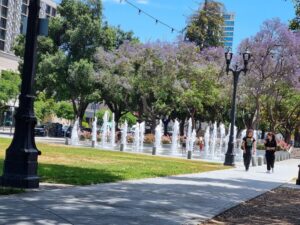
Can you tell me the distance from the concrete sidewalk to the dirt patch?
22 cm

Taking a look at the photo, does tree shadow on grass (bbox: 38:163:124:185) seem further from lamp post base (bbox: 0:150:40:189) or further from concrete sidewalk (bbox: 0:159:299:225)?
lamp post base (bbox: 0:150:40:189)

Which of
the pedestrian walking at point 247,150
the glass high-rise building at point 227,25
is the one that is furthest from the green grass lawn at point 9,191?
the glass high-rise building at point 227,25

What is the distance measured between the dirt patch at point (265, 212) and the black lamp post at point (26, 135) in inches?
137

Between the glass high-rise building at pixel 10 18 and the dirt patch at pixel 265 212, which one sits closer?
the dirt patch at pixel 265 212

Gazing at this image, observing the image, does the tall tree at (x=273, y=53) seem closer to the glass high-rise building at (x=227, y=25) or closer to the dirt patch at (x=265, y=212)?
the glass high-rise building at (x=227, y=25)

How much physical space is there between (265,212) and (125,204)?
2.75m

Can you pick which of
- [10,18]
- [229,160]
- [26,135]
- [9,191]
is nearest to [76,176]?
[26,135]

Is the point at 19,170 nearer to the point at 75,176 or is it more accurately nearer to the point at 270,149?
the point at 75,176

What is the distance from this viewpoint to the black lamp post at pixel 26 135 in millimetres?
9891

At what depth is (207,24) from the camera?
61.4 m

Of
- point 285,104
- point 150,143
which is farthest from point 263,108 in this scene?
point 150,143

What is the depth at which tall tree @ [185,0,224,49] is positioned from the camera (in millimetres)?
60812

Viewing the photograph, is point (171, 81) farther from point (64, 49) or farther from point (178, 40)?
point (64, 49)

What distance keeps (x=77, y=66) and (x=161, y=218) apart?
38.3m
